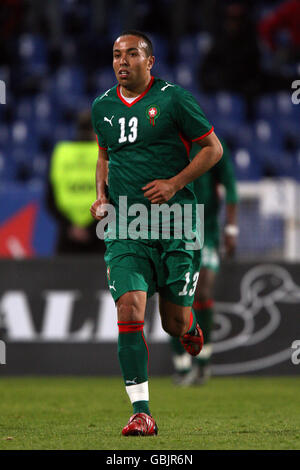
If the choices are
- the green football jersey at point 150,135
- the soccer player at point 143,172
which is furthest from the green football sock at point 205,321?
the green football jersey at point 150,135

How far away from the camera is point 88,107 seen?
1293cm

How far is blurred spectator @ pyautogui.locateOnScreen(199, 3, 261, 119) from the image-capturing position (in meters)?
12.4

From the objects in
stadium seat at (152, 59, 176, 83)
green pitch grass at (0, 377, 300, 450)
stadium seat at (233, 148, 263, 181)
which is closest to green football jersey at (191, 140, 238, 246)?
green pitch grass at (0, 377, 300, 450)

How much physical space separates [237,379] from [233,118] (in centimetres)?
534

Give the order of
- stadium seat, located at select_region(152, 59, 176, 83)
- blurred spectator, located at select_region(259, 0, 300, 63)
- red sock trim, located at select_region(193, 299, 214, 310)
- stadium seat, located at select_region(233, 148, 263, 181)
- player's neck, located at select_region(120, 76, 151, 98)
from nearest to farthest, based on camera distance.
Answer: player's neck, located at select_region(120, 76, 151, 98) → red sock trim, located at select_region(193, 299, 214, 310) → stadium seat, located at select_region(233, 148, 263, 181) → blurred spectator, located at select_region(259, 0, 300, 63) → stadium seat, located at select_region(152, 59, 176, 83)

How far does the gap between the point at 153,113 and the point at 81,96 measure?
9041 millimetres

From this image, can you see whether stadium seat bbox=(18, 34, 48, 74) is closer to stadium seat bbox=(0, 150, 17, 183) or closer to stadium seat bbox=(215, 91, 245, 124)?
stadium seat bbox=(0, 150, 17, 183)

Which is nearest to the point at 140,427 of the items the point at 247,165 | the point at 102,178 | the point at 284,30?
the point at 102,178

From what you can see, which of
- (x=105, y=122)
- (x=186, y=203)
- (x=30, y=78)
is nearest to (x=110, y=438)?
(x=186, y=203)

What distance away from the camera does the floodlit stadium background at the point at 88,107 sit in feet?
27.5

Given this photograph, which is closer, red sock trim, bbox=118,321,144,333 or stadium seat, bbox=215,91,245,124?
red sock trim, bbox=118,321,144,333

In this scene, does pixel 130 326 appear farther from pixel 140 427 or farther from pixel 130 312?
pixel 140 427

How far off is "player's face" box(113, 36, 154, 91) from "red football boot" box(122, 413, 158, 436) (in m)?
1.70

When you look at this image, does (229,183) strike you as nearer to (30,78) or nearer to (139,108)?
(139,108)
